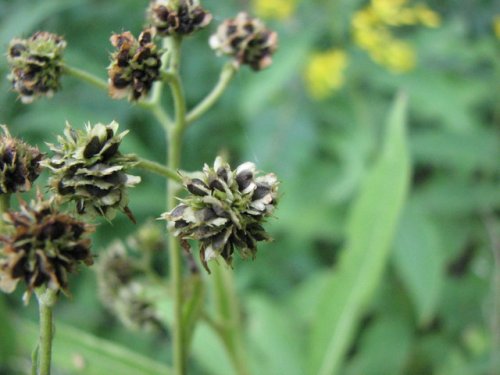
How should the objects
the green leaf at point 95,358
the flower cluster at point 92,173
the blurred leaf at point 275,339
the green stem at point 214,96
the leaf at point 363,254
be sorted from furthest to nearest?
1. the blurred leaf at point 275,339
2. the leaf at point 363,254
3. the green leaf at point 95,358
4. the green stem at point 214,96
5. the flower cluster at point 92,173

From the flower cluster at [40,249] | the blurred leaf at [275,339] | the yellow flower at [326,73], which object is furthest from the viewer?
the yellow flower at [326,73]

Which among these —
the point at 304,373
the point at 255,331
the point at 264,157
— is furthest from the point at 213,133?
the point at 304,373

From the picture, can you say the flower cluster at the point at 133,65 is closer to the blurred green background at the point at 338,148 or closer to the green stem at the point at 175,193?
the green stem at the point at 175,193

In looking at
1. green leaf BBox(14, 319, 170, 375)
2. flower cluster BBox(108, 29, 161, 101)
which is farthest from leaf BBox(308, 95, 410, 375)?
flower cluster BBox(108, 29, 161, 101)

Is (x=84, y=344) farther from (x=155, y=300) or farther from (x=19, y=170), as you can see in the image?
(x=19, y=170)

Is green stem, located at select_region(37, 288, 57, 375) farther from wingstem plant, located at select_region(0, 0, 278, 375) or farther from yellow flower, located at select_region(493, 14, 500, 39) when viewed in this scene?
yellow flower, located at select_region(493, 14, 500, 39)

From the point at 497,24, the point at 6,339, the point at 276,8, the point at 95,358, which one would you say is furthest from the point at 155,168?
the point at 497,24

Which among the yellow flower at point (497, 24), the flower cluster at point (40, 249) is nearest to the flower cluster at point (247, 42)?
the flower cluster at point (40, 249)
